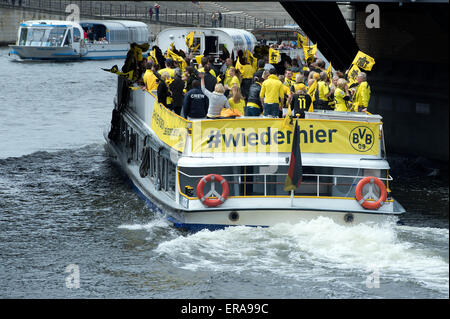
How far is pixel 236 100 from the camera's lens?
62.1ft

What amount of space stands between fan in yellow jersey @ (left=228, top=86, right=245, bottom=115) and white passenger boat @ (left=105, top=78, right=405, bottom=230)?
1.63 m

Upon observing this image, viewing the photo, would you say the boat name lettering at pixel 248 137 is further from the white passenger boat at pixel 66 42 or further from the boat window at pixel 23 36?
the boat window at pixel 23 36

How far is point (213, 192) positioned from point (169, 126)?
2.34 m

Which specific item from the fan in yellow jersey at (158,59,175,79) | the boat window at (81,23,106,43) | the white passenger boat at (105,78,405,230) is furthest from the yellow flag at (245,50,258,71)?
the boat window at (81,23,106,43)

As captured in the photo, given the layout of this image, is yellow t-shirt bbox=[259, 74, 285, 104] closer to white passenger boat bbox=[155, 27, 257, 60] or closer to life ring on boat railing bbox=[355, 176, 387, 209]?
life ring on boat railing bbox=[355, 176, 387, 209]

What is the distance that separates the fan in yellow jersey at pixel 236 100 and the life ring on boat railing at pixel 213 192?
2.43 meters

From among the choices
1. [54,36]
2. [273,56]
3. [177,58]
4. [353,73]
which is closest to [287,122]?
[353,73]

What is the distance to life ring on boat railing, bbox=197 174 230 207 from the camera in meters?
17.1

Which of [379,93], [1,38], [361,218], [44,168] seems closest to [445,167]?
[379,93]

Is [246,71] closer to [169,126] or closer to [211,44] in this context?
[169,126]

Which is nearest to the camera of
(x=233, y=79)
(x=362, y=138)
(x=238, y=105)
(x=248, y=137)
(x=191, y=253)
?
(x=191, y=253)
